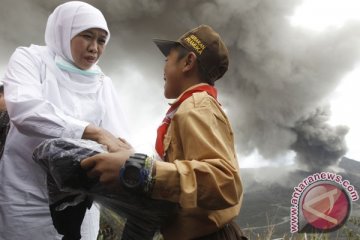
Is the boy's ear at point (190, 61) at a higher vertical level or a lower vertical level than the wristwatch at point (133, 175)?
higher

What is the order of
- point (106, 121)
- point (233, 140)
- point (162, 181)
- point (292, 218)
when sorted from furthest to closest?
point (292, 218), point (106, 121), point (233, 140), point (162, 181)

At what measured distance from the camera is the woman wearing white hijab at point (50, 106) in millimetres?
1974

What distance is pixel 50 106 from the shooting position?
6.58 feet

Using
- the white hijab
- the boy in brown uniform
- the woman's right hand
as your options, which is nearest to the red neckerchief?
the boy in brown uniform

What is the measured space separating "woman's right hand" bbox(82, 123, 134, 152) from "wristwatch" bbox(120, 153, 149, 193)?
0.35 metres

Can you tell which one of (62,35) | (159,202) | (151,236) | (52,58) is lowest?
(151,236)

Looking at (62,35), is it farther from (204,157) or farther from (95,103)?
(204,157)

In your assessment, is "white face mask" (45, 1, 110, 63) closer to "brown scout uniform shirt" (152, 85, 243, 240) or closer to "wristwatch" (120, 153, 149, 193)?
"brown scout uniform shirt" (152, 85, 243, 240)

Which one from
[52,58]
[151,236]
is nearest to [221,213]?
[151,236]

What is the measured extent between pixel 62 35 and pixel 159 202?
1.56 meters

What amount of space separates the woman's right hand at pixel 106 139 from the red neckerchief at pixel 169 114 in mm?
113

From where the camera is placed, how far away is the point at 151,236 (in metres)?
1.59

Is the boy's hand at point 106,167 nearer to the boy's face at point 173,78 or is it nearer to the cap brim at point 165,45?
the boy's face at point 173,78

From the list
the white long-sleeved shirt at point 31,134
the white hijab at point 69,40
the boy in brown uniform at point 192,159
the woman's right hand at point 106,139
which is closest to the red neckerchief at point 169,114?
the boy in brown uniform at point 192,159
